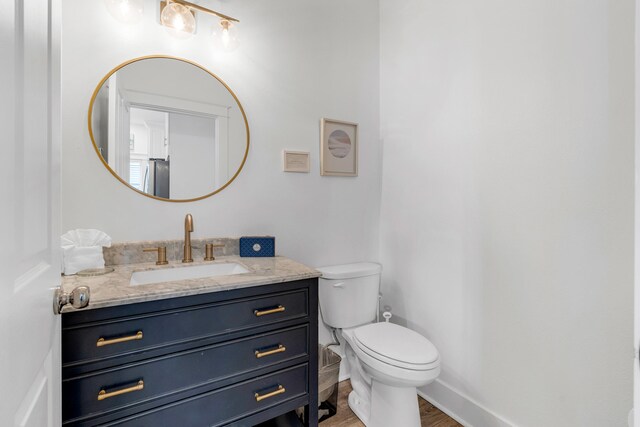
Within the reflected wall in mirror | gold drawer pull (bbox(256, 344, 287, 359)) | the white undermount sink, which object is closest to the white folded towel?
the white undermount sink

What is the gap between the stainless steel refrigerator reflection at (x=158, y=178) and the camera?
4.99ft

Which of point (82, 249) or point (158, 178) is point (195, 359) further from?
point (158, 178)

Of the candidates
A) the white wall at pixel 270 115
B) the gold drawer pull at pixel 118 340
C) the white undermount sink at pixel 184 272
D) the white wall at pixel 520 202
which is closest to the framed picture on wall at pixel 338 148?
the white wall at pixel 270 115

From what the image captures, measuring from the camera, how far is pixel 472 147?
5.40 feet

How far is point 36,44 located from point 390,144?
6.44 ft

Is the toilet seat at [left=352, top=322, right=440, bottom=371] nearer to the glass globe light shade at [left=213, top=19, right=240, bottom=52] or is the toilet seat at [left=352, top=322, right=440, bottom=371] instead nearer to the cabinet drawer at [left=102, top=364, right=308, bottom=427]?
the cabinet drawer at [left=102, top=364, right=308, bottom=427]

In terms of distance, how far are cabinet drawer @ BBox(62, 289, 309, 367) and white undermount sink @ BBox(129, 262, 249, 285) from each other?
0.23m

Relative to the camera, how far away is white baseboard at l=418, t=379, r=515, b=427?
5.02 feet

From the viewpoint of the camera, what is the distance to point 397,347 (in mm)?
1461

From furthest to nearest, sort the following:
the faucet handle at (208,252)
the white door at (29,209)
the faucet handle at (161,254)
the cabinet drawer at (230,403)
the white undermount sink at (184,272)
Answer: the faucet handle at (208,252), the faucet handle at (161,254), the white undermount sink at (184,272), the cabinet drawer at (230,403), the white door at (29,209)

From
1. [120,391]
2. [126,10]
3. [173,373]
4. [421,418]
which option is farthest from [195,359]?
[126,10]

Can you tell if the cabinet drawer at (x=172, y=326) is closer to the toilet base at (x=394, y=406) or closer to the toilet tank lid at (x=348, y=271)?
the toilet tank lid at (x=348, y=271)

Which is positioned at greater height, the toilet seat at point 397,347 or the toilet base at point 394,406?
the toilet seat at point 397,347

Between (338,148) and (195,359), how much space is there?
1.51 m
